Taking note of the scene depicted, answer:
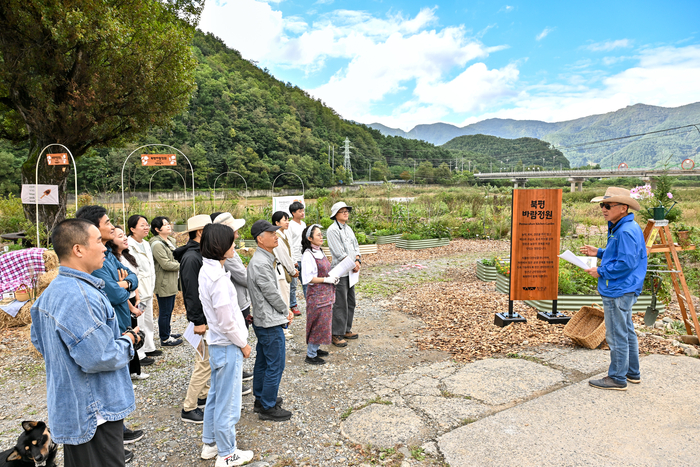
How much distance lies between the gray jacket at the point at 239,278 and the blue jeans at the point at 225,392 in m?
0.75

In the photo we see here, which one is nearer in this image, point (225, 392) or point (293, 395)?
point (225, 392)

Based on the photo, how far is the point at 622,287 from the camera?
3557 mm

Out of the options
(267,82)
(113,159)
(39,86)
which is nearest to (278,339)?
(39,86)

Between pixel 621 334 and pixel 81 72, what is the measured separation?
13.9 metres

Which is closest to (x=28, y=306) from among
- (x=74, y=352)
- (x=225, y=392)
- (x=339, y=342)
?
(x=339, y=342)

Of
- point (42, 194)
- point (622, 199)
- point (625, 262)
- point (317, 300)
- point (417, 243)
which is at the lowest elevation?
point (417, 243)

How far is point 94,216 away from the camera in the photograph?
3320 mm

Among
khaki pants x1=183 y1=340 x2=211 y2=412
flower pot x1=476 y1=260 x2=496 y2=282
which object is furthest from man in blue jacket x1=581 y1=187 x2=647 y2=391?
flower pot x1=476 y1=260 x2=496 y2=282

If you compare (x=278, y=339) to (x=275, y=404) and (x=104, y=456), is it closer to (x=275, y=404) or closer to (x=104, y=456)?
(x=275, y=404)

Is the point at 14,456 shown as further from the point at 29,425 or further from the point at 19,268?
the point at 19,268

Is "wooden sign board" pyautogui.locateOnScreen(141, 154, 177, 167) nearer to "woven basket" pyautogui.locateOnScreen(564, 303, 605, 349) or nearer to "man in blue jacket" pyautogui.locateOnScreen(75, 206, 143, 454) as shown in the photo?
"man in blue jacket" pyautogui.locateOnScreen(75, 206, 143, 454)

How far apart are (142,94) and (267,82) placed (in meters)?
67.3

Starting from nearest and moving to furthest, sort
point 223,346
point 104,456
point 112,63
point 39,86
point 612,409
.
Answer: point 104,456
point 223,346
point 612,409
point 39,86
point 112,63

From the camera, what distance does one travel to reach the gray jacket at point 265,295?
11.0ft
